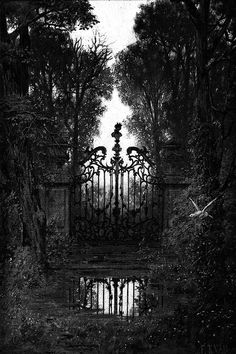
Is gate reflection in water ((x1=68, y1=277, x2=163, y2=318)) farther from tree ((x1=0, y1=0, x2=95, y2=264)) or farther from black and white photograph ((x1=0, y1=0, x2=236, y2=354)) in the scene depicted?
tree ((x1=0, y1=0, x2=95, y2=264))

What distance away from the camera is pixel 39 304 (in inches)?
358

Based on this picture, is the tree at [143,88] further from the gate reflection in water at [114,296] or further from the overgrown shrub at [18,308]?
the overgrown shrub at [18,308]

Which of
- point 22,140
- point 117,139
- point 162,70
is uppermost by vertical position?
point 162,70

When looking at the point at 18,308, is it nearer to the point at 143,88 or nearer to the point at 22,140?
the point at 22,140

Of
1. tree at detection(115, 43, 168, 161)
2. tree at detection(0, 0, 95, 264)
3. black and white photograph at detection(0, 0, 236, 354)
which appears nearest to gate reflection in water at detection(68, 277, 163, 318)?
black and white photograph at detection(0, 0, 236, 354)

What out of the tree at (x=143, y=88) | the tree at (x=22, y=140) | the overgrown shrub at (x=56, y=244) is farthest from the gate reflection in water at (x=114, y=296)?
the tree at (x=143, y=88)

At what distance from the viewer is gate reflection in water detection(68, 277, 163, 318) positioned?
8609 millimetres

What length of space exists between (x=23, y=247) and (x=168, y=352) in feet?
16.6

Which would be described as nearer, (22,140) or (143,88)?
(22,140)

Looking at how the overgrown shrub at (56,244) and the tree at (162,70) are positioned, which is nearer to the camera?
the overgrown shrub at (56,244)

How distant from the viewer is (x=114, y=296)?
9523 mm

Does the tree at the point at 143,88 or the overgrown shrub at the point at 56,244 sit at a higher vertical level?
the tree at the point at 143,88

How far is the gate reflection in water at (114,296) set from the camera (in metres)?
8.61

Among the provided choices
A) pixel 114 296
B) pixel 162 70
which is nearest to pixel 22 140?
pixel 114 296
